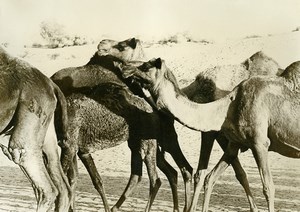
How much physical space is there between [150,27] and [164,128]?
0.53 meters

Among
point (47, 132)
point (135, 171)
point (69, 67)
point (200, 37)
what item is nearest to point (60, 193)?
point (47, 132)

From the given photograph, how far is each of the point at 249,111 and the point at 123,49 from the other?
821 mm

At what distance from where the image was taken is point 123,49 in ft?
11.5

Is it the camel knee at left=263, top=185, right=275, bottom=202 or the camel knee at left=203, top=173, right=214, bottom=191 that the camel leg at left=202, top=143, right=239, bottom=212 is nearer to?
the camel knee at left=203, top=173, right=214, bottom=191

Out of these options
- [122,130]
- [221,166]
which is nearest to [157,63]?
[122,130]

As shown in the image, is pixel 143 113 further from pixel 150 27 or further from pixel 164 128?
pixel 150 27

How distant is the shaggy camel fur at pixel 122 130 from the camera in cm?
339

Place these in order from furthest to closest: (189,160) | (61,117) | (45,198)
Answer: (189,160)
(61,117)
(45,198)

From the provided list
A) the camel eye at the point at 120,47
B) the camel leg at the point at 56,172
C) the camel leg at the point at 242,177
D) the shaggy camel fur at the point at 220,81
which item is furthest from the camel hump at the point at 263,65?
the camel leg at the point at 56,172

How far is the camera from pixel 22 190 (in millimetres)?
3846

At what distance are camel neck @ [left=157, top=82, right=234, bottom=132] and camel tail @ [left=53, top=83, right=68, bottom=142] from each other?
463 mm

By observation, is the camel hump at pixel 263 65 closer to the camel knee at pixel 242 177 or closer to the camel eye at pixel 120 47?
the camel knee at pixel 242 177

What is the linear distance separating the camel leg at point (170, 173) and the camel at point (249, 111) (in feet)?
1.50

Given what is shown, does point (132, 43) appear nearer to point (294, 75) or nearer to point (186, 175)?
point (186, 175)
